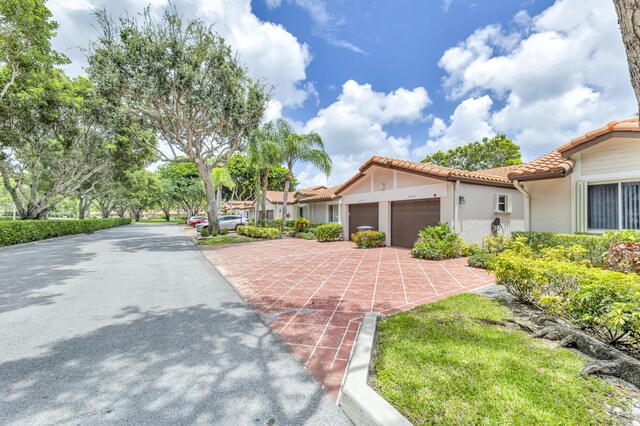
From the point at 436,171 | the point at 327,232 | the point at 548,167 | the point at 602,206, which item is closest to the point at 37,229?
the point at 327,232

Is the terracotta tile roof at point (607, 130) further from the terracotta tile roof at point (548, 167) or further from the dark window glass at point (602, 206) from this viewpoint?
the dark window glass at point (602, 206)

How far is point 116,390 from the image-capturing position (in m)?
2.64

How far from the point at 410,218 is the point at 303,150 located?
8.52 metres

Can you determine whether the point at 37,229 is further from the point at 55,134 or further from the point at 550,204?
the point at 550,204

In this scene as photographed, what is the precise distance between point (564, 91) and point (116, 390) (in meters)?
16.3

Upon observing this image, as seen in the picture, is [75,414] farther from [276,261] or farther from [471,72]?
[471,72]

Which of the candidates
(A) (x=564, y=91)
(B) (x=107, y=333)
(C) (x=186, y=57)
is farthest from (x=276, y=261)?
(A) (x=564, y=91)

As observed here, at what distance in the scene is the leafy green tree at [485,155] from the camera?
29.7 m

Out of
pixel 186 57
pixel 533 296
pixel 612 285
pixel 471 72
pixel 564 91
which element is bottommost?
pixel 533 296

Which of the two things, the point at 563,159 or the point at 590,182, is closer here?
the point at 590,182

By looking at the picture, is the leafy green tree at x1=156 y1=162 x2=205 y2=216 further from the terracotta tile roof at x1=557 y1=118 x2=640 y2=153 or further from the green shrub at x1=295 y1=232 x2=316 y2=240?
the terracotta tile roof at x1=557 y1=118 x2=640 y2=153

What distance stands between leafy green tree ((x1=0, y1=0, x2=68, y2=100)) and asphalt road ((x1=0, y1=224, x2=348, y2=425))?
1102cm

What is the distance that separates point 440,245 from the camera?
31.5 ft

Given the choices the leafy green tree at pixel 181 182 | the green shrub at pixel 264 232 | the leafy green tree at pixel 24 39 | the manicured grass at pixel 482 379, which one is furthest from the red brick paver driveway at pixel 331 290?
the leafy green tree at pixel 181 182
